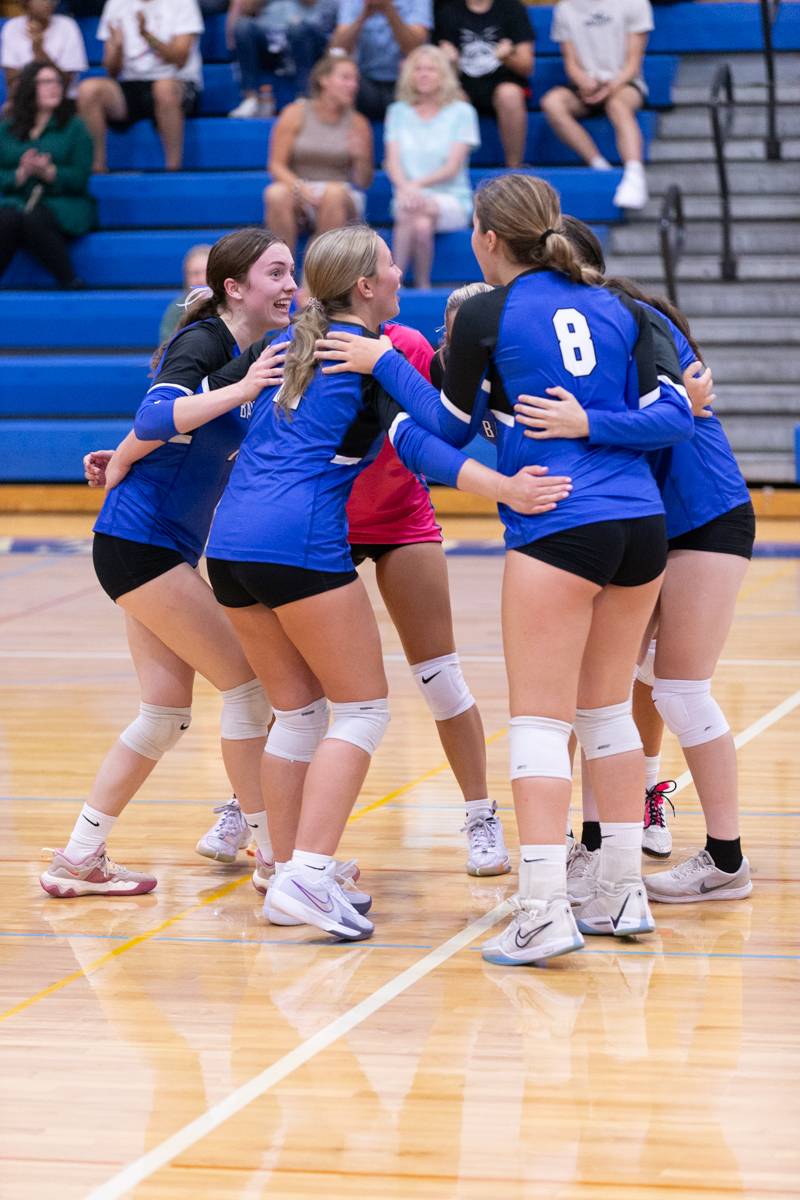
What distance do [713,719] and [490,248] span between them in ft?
3.93

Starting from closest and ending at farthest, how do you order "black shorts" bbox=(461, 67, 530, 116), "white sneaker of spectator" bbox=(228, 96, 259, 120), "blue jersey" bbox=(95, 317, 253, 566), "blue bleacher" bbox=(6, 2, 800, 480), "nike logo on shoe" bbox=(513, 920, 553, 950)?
"nike logo on shoe" bbox=(513, 920, 553, 950) → "blue jersey" bbox=(95, 317, 253, 566) → "blue bleacher" bbox=(6, 2, 800, 480) → "black shorts" bbox=(461, 67, 530, 116) → "white sneaker of spectator" bbox=(228, 96, 259, 120)

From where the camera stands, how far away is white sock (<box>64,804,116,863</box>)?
4.14 m

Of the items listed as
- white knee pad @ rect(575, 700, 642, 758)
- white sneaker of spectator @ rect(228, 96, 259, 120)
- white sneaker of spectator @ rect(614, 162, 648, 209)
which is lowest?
white knee pad @ rect(575, 700, 642, 758)

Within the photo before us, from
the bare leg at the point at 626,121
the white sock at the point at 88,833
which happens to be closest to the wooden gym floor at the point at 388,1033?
the white sock at the point at 88,833

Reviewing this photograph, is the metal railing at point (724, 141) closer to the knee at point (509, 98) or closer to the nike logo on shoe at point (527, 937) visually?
the knee at point (509, 98)

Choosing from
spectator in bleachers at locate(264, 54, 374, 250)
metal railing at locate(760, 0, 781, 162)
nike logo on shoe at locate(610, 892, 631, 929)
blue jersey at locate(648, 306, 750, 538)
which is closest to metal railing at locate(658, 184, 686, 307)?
metal railing at locate(760, 0, 781, 162)

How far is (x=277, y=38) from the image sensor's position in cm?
1257

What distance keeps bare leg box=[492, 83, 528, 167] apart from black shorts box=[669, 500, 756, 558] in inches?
331

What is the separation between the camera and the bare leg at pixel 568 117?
11.8 m

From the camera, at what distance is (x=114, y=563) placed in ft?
13.3

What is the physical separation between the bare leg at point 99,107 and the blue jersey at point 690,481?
9.38m

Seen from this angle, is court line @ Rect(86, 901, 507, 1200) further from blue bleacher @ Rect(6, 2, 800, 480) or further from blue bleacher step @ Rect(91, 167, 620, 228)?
blue bleacher step @ Rect(91, 167, 620, 228)

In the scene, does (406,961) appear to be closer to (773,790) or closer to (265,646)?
(265,646)

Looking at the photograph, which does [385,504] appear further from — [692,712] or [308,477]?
[692,712]
